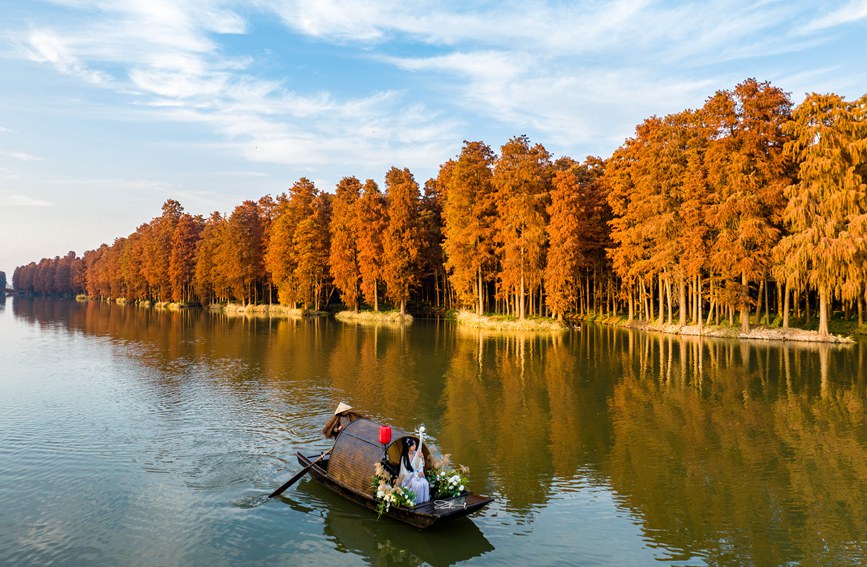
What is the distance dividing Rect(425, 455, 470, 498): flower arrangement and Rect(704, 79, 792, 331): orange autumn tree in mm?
43862

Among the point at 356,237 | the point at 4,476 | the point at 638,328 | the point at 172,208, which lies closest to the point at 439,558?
the point at 4,476

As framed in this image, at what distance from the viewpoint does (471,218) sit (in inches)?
2557

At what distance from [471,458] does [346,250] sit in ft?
212

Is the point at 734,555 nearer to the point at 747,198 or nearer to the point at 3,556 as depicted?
the point at 3,556

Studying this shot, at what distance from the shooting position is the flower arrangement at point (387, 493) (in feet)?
40.0

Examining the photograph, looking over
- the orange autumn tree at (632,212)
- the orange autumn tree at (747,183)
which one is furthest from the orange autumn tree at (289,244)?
the orange autumn tree at (747,183)

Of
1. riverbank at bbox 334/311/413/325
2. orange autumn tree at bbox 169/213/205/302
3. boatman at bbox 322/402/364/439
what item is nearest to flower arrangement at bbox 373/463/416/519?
boatman at bbox 322/402/364/439

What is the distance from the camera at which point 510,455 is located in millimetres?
17594

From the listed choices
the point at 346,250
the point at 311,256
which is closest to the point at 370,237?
the point at 346,250

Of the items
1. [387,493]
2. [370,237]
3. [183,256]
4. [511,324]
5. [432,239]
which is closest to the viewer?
[387,493]

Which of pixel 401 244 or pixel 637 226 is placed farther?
pixel 401 244

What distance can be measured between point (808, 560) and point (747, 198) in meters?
43.5

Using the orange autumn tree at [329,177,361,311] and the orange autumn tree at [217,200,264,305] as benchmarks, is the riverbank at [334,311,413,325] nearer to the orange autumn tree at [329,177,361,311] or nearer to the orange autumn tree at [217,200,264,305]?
the orange autumn tree at [329,177,361,311]

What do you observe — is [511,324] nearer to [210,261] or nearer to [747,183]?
[747,183]
